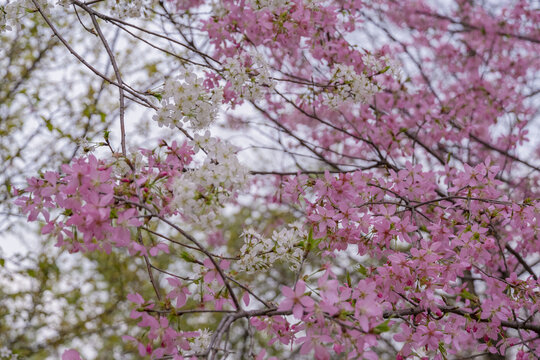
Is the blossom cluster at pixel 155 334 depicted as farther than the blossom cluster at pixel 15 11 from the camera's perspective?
No

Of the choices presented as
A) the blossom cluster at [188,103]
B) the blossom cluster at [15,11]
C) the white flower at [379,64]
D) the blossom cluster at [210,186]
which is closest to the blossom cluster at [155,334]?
the blossom cluster at [210,186]

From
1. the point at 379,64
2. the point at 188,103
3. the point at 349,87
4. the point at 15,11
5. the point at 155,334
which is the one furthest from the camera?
the point at 379,64

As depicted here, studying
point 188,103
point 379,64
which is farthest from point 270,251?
point 379,64

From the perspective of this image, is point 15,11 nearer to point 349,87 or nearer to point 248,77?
point 248,77

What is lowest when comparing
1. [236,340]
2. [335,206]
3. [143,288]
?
[335,206]

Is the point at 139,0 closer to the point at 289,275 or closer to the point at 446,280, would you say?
the point at 446,280

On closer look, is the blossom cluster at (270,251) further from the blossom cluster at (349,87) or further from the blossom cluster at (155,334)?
the blossom cluster at (349,87)

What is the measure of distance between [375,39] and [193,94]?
425cm

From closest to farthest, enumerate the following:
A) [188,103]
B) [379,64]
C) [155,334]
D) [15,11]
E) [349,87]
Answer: [155,334] → [188,103] → [15,11] → [349,87] → [379,64]

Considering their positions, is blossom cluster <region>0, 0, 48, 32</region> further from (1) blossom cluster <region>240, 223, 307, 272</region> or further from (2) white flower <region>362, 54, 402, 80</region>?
(2) white flower <region>362, 54, 402, 80</region>

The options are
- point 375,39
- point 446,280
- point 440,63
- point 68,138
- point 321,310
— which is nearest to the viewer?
point 321,310

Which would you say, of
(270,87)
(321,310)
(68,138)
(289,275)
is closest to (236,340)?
(289,275)

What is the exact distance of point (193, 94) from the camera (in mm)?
1773

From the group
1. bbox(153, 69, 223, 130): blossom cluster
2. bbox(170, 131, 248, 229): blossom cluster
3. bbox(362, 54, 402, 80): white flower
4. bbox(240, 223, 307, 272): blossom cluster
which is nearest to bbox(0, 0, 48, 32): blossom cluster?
bbox(153, 69, 223, 130): blossom cluster
